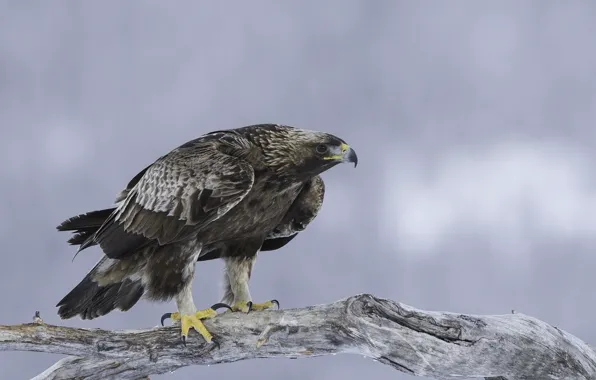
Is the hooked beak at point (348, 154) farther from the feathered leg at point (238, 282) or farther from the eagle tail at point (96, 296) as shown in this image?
the eagle tail at point (96, 296)

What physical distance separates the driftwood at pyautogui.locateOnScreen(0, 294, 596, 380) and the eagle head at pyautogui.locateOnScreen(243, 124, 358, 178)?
5.13 feet

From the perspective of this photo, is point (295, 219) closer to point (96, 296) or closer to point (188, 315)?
point (188, 315)

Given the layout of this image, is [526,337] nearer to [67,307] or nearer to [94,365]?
[94,365]

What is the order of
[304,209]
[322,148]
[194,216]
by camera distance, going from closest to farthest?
[194,216]
[322,148]
[304,209]

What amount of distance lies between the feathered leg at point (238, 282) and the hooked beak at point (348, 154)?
1.84 metres

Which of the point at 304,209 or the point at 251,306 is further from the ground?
the point at 304,209

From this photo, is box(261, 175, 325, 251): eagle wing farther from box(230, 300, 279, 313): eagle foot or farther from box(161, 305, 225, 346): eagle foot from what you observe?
box(161, 305, 225, 346): eagle foot

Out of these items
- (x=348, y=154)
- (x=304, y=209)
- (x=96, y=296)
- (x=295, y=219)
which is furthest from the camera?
(x=295, y=219)

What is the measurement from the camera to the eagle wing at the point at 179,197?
7.86 metres

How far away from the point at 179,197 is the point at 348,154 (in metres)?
1.91

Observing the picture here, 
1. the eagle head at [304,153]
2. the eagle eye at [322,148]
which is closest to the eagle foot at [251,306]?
the eagle head at [304,153]

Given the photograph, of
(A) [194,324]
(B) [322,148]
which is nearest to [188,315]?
(A) [194,324]

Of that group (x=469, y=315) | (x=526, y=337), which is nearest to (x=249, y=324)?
(x=469, y=315)

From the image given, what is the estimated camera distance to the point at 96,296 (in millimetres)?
8578
